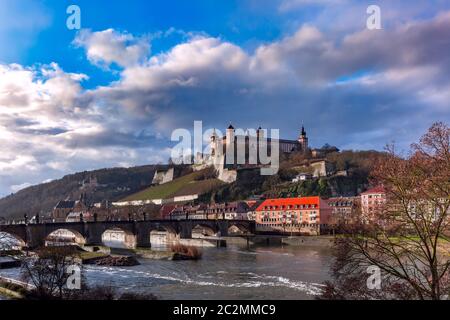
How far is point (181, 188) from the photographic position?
138 metres

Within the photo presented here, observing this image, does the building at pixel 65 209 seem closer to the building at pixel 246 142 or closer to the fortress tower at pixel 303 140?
the building at pixel 246 142

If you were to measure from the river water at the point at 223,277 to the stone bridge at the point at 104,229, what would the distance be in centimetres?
1481

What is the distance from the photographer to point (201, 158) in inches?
6196

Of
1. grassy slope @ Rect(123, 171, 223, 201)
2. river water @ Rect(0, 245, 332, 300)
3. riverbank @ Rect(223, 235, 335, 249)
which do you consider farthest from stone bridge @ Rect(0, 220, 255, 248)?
grassy slope @ Rect(123, 171, 223, 201)

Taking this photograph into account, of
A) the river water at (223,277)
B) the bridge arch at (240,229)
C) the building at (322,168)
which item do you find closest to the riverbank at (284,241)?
the bridge arch at (240,229)

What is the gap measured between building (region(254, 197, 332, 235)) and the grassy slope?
3937 centimetres

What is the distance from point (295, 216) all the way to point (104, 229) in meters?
32.0

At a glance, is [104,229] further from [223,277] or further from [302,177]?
[302,177]

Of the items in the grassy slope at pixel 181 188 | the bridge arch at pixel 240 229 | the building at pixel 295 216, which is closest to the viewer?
the building at pixel 295 216

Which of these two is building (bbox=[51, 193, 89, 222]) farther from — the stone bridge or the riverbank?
the riverbank

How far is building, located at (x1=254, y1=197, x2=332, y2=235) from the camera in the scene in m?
72.9

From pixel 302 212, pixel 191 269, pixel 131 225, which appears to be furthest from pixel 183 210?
pixel 191 269

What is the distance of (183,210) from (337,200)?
38057mm

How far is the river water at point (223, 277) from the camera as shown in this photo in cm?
2544
